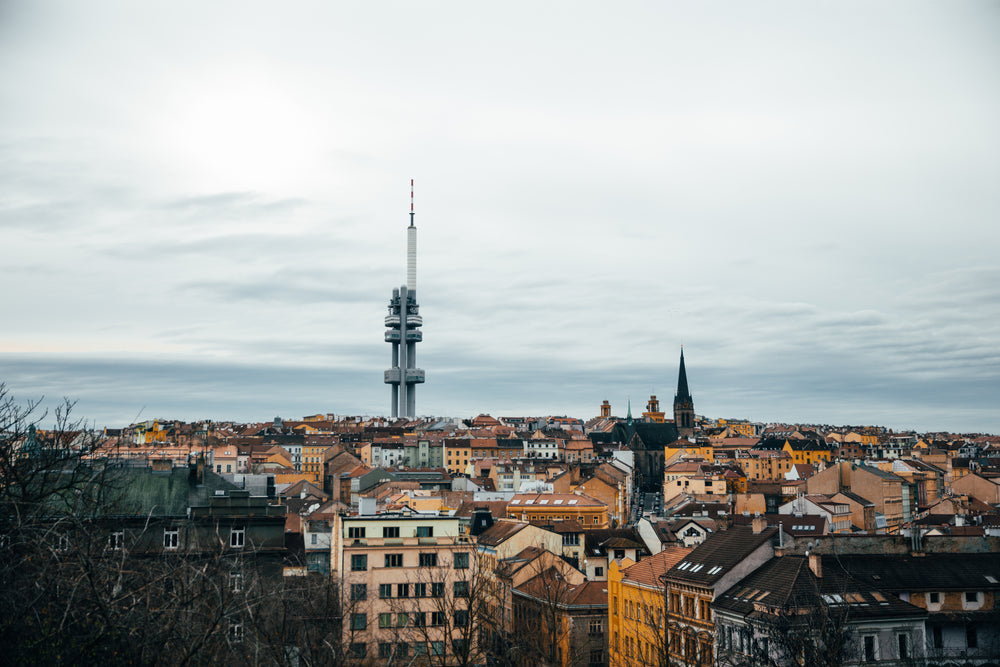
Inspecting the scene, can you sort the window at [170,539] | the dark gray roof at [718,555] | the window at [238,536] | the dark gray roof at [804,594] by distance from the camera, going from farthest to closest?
the window at [238,536] < the window at [170,539] < the dark gray roof at [718,555] < the dark gray roof at [804,594]

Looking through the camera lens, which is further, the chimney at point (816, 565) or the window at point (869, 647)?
the chimney at point (816, 565)

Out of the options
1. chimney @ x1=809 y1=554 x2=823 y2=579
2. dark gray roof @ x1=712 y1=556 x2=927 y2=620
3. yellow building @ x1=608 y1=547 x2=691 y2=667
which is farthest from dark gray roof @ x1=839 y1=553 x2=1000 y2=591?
yellow building @ x1=608 y1=547 x2=691 y2=667

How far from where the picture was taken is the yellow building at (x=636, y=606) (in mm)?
45219

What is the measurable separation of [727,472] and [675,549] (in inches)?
3741

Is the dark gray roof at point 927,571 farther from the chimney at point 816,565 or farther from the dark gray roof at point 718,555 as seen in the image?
the dark gray roof at point 718,555

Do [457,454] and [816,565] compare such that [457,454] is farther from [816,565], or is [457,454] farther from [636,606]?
[816,565]

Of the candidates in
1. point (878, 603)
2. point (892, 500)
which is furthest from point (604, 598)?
point (892, 500)

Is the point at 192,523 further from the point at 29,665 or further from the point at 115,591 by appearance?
the point at 29,665

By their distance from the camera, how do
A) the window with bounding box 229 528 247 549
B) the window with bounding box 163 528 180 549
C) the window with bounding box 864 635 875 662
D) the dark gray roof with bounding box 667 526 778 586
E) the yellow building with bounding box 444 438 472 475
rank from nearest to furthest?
the window with bounding box 864 635 875 662
the dark gray roof with bounding box 667 526 778 586
the window with bounding box 163 528 180 549
the window with bounding box 229 528 247 549
the yellow building with bounding box 444 438 472 475

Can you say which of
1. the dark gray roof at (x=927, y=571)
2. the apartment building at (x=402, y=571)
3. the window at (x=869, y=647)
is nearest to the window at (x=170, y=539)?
the apartment building at (x=402, y=571)

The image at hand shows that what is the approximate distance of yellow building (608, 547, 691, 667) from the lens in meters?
45.2

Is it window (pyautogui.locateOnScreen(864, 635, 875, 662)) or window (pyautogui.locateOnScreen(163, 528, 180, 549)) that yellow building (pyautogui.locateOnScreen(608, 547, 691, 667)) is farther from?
window (pyautogui.locateOnScreen(163, 528, 180, 549))

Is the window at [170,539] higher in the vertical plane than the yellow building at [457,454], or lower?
lower

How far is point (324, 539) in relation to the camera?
61781 mm
